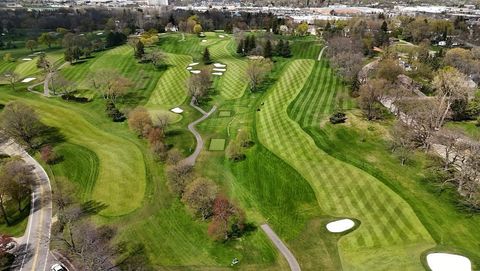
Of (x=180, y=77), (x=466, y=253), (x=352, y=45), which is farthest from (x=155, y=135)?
(x=352, y=45)

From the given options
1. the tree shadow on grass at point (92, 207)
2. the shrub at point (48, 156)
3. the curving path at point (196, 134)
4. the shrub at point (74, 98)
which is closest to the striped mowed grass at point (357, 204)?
the curving path at point (196, 134)

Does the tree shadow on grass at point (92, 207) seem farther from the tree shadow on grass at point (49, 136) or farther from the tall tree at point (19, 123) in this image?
the tall tree at point (19, 123)

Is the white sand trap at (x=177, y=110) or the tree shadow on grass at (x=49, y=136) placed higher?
the white sand trap at (x=177, y=110)

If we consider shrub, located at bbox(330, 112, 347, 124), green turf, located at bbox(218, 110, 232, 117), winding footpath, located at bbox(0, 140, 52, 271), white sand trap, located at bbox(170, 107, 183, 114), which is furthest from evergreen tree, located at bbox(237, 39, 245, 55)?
winding footpath, located at bbox(0, 140, 52, 271)

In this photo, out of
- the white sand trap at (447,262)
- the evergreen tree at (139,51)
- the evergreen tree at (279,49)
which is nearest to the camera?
the white sand trap at (447,262)

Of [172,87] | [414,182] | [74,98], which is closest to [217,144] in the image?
[414,182]

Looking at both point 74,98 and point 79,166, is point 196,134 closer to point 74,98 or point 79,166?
point 79,166

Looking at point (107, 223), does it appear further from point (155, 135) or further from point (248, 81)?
point (248, 81)
